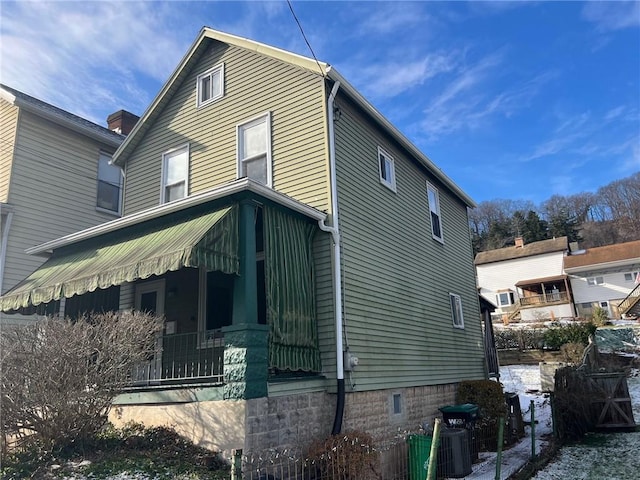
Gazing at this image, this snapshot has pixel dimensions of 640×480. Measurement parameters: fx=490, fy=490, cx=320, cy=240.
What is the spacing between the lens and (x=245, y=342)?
7.12 m

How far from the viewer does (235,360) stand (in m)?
7.12

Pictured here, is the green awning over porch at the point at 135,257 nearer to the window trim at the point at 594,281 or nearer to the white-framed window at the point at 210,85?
the white-framed window at the point at 210,85

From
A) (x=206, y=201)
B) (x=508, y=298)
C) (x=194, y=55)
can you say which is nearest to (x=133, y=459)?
(x=206, y=201)

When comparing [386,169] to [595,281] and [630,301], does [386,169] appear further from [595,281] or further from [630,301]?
[595,281]

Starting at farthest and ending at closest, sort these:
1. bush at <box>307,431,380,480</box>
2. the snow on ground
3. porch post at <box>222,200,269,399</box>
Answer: the snow on ground
bush at <box>307,431,380,480</box>
porch post at <box>222,200,269,399</box>

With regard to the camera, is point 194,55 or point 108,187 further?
point 108,187

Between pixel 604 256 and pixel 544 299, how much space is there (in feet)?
19.9

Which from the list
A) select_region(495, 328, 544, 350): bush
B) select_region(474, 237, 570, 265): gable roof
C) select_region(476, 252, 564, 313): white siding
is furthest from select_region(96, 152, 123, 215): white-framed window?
select_region(474, 237, 570, 265): gable roof

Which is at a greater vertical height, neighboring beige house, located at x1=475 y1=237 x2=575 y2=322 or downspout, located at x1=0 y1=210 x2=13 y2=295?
neighboring beige house, located at x1=475 y1=237 x2=575 y2=322

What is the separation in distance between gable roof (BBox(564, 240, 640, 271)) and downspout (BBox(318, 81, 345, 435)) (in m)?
38.5

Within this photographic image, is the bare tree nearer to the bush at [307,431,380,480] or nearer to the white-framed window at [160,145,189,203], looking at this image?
the bush at [307,431,380,480]

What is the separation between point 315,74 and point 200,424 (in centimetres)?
724

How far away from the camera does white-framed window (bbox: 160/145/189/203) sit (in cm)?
1255

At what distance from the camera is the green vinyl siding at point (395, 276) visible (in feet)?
32.4
